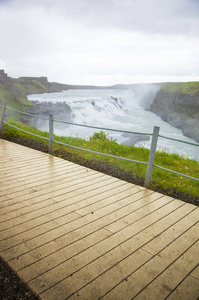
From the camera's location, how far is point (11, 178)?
3.79 meters

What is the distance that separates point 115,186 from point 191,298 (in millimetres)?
2089

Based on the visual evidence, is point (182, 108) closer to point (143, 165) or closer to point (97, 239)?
point (143, 165)

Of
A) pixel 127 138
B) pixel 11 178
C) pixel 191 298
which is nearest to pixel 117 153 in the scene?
pixel 11 178

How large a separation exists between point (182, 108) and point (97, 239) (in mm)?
30344

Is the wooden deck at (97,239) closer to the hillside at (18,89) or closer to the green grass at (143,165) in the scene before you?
the green grass at (143,165)

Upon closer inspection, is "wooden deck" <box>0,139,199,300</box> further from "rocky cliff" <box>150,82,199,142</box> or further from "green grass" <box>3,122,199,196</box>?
"rocky cliff" <box>150,82,199,142</box>

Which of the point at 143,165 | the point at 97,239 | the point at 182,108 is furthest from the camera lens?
the point at 182,108

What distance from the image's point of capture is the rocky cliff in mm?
25016

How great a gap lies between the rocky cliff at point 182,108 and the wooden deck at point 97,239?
19570 millimetres

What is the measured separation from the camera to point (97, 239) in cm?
226

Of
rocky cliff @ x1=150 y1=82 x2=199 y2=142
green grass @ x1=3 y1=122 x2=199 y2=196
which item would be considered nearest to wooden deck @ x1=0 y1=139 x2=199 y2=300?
green grass @ x1=3 y1=122 x2=199 y2=196

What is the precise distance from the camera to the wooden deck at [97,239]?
1733 millimetres

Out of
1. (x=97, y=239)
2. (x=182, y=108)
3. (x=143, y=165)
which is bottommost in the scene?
(x=182, y=108)

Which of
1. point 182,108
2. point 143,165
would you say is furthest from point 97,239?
point 182,108
